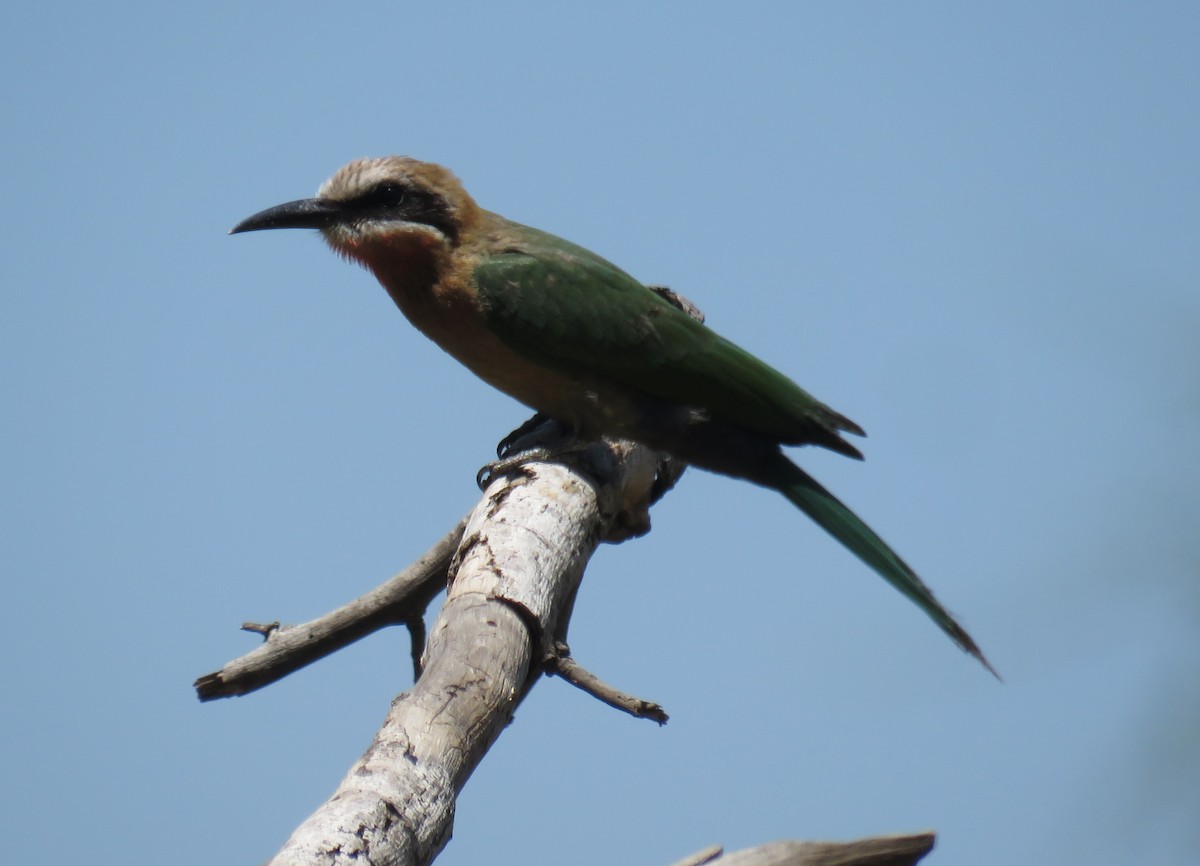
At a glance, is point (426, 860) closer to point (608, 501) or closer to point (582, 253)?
point (608, 501)

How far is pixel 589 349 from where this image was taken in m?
4.74

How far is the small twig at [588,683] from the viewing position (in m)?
3.08

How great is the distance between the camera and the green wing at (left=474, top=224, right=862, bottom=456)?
4711 millimetres

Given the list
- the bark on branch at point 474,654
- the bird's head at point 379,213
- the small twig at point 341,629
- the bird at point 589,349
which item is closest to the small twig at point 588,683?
the bark on branch at point 474,654

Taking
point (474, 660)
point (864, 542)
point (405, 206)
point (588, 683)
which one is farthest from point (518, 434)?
point (474, 660)

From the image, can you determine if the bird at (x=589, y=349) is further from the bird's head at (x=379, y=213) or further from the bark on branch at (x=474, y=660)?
the bark on branch at (x=474, y=660)

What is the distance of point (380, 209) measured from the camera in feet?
16.2

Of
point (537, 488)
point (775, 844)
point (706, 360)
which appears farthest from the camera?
point (706, 360)

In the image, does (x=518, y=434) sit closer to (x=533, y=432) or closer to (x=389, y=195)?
(x=533, y=432)

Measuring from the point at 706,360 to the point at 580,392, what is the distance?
508mm

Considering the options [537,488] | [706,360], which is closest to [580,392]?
[706,360]

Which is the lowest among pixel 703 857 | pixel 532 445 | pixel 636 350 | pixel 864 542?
pixel 703 857

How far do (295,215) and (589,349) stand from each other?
134cm

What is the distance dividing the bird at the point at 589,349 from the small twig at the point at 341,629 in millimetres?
998
